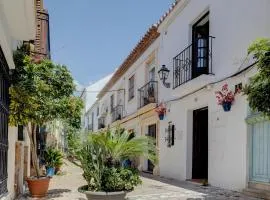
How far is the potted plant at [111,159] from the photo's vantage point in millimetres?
6711

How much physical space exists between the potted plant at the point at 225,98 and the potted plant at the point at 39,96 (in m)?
3.37

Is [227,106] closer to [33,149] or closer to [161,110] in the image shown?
[33,149]

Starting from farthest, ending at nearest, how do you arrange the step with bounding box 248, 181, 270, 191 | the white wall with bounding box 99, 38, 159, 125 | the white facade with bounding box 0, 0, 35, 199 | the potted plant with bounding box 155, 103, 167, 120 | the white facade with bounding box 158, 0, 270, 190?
1. the white wall with bounding box 99, 38, 159, 125
2. the potted plant with bounding box 155, 103, 167, 120
3. the white facade with bounding box 158, 0, 270, 190
4. the step with bounding box 248, 181, 270, 191
5. the white facade with bounding box 0, 0, 35, 199

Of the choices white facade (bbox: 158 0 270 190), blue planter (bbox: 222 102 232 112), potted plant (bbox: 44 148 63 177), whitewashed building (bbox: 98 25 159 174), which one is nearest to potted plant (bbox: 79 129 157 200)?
white facade (bbox: 158 0 270 190)

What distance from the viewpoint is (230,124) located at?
948cm

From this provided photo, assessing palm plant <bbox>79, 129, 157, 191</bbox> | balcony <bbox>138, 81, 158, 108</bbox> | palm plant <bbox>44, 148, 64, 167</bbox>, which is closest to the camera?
palm plant <bbox>79, 129, 157, 191</bbox>

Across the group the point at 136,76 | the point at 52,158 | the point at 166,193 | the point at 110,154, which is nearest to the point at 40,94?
the point at 110,154

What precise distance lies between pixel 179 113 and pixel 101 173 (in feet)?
22.1

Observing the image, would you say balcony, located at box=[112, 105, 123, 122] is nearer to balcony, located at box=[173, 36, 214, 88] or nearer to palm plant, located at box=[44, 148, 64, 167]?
palm plant, located at box=[44, 148, 64, 167]

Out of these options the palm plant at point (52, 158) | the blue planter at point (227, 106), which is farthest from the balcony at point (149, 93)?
the blue planter at point (227, 106)

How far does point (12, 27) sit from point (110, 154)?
10.0ft

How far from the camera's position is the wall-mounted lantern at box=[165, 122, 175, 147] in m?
13.7

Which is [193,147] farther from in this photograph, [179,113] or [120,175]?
[120,175]

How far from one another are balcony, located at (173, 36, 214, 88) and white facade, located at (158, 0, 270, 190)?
29cm
